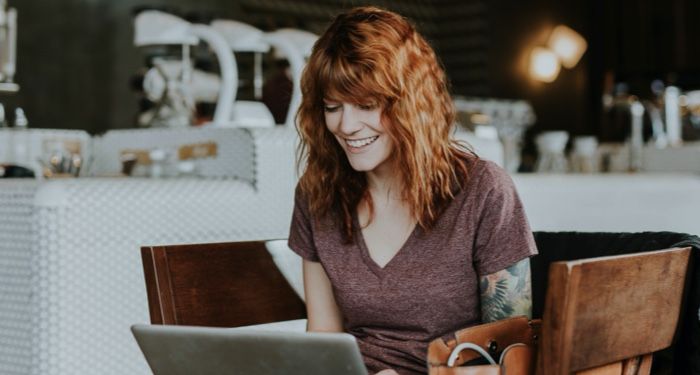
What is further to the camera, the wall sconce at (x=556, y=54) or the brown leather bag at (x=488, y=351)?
the wall sconce at (x=556, y=54)

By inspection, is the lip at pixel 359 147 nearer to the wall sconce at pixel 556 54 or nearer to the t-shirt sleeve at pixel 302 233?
the t-shirt sleeve at pixel 302 233

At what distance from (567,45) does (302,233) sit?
27.3 ft

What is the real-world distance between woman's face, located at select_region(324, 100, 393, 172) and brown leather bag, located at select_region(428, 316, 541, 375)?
0.37 metres

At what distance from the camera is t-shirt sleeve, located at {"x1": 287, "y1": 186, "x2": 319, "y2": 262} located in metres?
1.57

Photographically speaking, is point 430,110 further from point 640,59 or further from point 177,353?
point 640,59

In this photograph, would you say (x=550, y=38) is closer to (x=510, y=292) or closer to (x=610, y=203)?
(x=610, y=203)

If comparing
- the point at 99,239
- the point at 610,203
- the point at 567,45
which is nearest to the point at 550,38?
the point at 567,45

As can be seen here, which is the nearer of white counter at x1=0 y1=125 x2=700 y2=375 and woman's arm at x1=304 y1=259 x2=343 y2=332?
woman's arm at x1=304 y1=259 x2=343 y2=332

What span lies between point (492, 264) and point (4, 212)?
96cm

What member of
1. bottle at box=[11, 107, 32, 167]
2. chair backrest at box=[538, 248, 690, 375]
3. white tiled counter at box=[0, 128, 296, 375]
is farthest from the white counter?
bottle at box=[11, 107, 32, 167]

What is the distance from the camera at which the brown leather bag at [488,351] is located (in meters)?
1.12

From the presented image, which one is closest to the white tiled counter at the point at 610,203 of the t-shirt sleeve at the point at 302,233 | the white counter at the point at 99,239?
the white counter at the point at 99,239

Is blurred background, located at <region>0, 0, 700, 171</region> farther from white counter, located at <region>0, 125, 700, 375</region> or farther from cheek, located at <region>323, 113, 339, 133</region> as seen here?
cheek, located at <region>323, 113, 339, 133</region>

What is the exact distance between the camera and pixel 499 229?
1.40 meters
